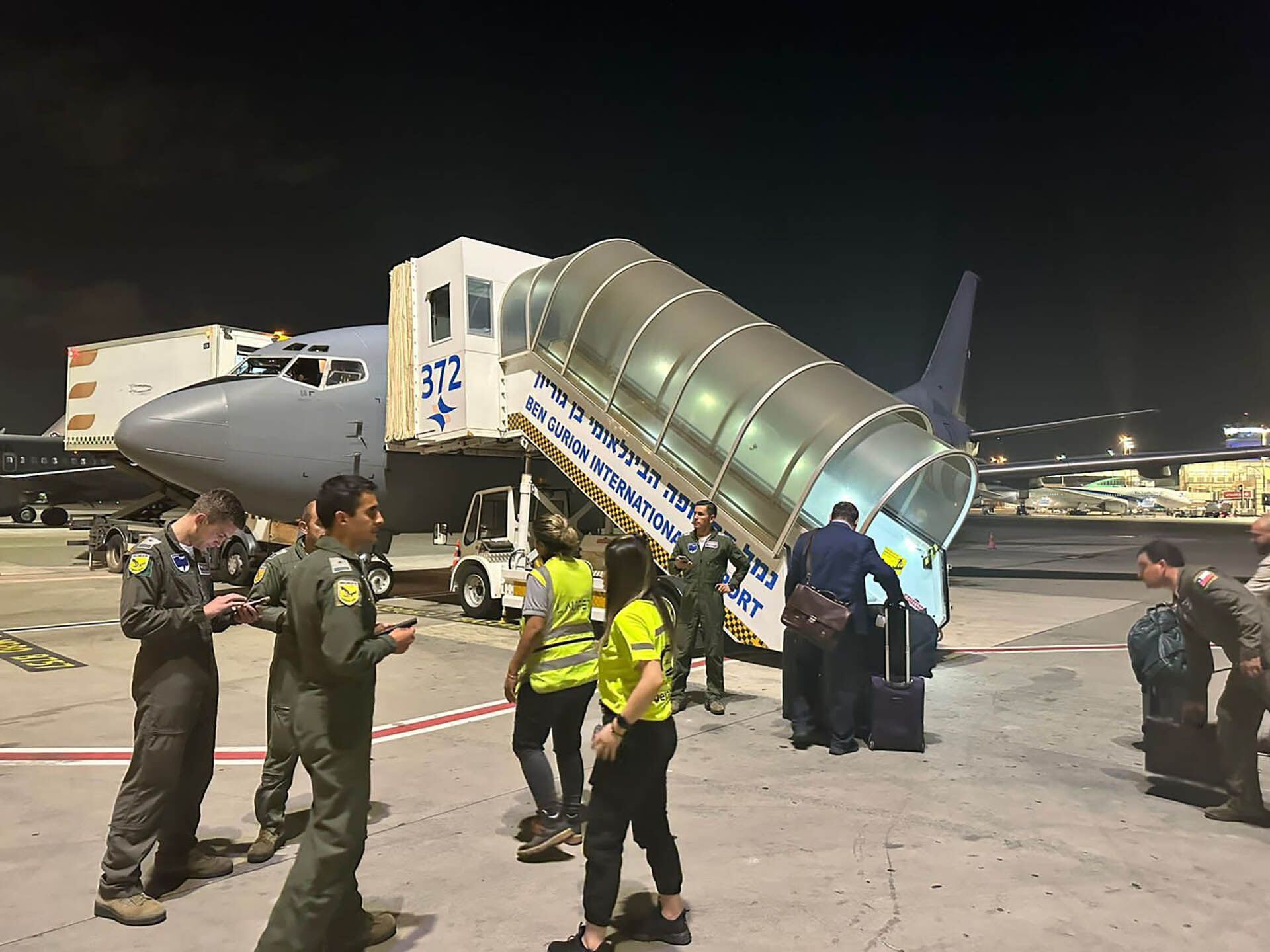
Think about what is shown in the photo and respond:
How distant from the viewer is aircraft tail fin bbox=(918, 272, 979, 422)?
1008 inches

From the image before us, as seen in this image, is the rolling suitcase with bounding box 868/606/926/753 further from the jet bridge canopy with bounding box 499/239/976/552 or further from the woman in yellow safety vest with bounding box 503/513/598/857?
the woman in yellow safety vest with bounding box 503/513/598/857

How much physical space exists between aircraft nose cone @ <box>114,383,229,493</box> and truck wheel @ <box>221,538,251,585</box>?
3442 mm

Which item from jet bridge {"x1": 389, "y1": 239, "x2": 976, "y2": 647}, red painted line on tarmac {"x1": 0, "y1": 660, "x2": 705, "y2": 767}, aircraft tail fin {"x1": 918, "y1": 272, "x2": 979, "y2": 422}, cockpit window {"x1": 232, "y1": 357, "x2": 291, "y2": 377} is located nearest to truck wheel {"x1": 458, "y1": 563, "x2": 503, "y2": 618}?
jet bridge {"x1": 389, "y1": 239, "x2": 976, "y2": 647}

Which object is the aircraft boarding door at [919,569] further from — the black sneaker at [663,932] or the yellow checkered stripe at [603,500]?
the black sneaker at [663,932]

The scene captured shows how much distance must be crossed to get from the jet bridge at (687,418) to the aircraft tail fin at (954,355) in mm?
16953

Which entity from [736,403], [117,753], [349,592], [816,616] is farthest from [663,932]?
[736,403]

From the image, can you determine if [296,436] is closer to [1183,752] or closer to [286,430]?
[286,430]

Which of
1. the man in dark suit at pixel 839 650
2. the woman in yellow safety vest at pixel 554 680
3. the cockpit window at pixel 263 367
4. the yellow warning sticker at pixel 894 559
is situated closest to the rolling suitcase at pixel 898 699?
the man in dark suit at pixel 839 650

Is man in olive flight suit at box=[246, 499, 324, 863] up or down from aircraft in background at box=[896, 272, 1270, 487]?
down

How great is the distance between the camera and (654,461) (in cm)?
963

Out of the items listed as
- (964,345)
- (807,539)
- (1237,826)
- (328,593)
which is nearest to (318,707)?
(328,593)

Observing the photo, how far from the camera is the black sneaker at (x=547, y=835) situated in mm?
4164

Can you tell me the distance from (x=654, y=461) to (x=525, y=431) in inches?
99.3

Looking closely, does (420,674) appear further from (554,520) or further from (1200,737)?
(1200,737)
